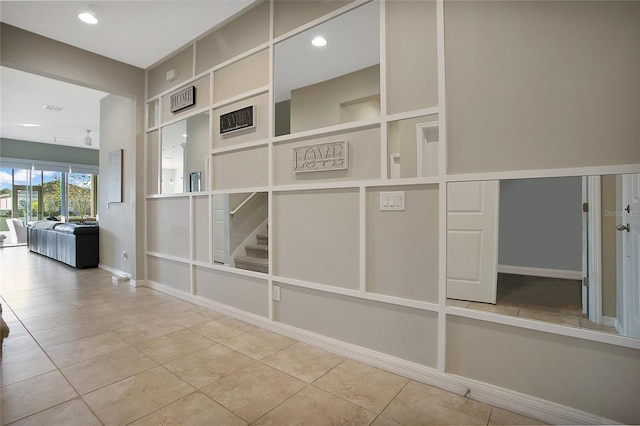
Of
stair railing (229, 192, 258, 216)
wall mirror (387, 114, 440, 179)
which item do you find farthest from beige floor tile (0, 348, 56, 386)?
wall mirror (387, 114, 440, 179)

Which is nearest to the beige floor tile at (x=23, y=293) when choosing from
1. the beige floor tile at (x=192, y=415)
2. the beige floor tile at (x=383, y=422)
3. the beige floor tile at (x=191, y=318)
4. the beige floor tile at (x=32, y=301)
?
the beige floor tile at (x=32, y=301)

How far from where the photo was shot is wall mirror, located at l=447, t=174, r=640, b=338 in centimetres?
134

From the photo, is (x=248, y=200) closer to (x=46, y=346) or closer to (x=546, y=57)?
(x=46, y=346)

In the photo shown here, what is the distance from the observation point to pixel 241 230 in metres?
2.88

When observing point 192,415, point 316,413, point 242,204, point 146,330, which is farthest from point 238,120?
point 316,413

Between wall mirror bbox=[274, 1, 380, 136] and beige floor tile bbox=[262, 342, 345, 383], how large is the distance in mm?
1649

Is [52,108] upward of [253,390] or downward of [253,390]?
upward

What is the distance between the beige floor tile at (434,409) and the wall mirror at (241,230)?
1.44 meters

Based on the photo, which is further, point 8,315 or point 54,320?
point 8,315

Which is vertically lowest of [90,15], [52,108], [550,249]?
[550,249]

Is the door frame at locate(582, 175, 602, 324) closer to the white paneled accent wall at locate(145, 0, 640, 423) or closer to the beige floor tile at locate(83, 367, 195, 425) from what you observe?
the white paneled accent wall at locate(145, 0, 640, 423)

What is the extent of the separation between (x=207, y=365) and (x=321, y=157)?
1616 millimetres

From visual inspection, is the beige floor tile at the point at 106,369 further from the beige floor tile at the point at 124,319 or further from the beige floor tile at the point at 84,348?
the beige floor tile at the point at 124,319

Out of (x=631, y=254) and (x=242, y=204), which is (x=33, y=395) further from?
(x=631, y=254)
